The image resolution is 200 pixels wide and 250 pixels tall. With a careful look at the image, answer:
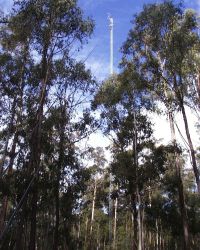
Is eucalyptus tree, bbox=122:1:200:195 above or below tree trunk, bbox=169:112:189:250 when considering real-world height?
above

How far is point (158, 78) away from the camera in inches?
586

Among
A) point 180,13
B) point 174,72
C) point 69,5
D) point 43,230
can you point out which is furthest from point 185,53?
point 43,230

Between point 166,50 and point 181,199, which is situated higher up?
point 166,50

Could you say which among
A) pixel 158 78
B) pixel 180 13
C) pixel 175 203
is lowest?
pixel 175 203

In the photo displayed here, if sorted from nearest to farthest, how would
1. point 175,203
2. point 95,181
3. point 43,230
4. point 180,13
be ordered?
point 180,13 < point 43,230 < point 175,203 < point 95,181

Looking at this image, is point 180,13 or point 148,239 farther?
point 148,239

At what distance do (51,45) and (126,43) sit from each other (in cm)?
535

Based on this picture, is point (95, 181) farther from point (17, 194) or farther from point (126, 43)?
point (17, 194)

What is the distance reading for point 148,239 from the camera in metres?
31.0

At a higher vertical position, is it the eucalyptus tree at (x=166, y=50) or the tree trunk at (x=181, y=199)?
the eucalyptus tree at (x=166, y=50)

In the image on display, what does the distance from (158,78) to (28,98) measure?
5273 mm

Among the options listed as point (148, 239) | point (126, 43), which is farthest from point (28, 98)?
point (148, 239)

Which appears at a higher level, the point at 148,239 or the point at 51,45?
the point at 51,45

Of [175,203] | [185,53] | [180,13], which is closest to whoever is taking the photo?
[185,53]
